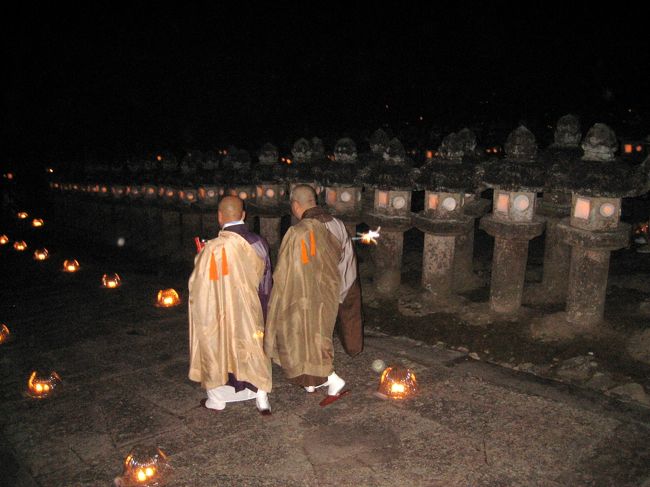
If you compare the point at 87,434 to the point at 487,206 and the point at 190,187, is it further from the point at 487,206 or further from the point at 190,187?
the point at 190,187

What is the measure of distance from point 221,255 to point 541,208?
491 centimetres

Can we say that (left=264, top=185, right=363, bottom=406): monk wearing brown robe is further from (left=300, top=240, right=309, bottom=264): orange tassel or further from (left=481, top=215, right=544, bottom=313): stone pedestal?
(left=481, top=215, right=544, bottom=313): stone pedestal

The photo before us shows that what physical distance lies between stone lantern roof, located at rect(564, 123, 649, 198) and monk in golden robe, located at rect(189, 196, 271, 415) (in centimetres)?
341

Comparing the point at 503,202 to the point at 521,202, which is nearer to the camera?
the point at 521,202

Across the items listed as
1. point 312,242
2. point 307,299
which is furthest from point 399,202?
point 307,299

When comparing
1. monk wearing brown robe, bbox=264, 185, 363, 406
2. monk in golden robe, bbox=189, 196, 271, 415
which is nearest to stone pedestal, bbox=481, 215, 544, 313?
monk wearing brown robe, bbox=264, 185, 363, 406

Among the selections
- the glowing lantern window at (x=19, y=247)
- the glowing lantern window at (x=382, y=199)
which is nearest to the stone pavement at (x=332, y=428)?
the glowing lantern window at (x=382, y=199)

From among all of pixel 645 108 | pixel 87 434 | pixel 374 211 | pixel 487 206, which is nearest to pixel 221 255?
pixel 87 434

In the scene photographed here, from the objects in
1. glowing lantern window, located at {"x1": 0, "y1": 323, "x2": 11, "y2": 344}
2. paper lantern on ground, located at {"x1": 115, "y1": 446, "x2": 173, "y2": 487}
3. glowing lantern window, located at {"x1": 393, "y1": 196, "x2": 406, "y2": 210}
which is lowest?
glowing lantern window, located at {"x1": 0, "y1": 323, "x2": 11, "y2": 344}

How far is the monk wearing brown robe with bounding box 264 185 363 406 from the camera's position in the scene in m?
4.62

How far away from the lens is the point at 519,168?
6199 mm

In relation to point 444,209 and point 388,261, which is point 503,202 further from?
point 388,261

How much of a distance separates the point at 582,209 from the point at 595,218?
160 mm

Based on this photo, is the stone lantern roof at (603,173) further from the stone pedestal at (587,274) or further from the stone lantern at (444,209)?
the stone lantern at (444,209)
